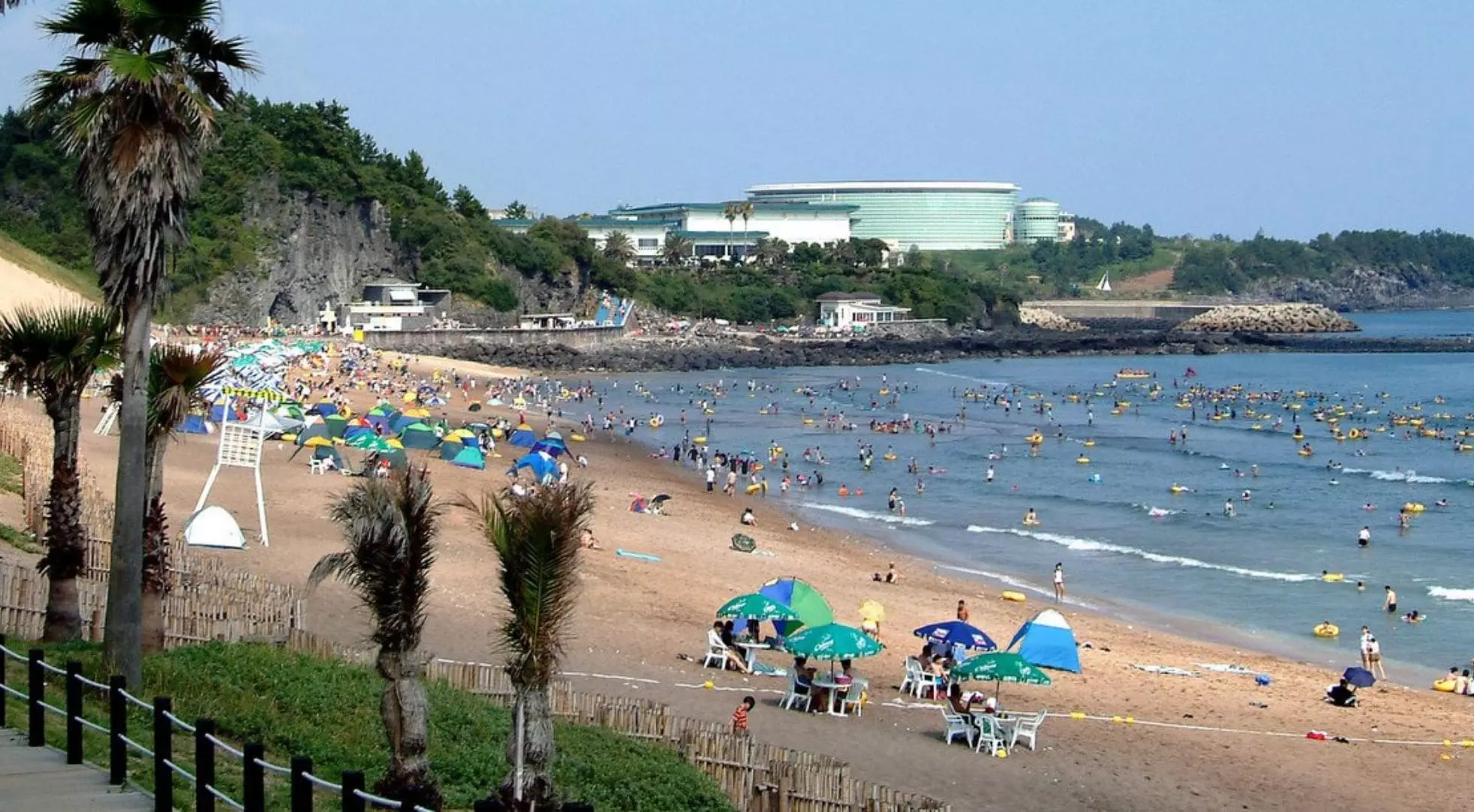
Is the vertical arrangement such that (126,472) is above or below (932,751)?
above

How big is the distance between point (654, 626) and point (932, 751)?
20.7 ft

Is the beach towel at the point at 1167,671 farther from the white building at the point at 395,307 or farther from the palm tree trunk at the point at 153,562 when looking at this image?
the white building at the point at 395,307

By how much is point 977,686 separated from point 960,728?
10.3ft

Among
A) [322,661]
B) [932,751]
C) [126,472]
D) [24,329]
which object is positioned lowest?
[932,751]

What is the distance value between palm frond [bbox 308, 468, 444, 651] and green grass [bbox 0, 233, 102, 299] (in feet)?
206

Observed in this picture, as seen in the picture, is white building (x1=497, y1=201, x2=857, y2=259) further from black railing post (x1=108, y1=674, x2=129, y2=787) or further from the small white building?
black railing post (x1=108, y1=674, x2=129, y2=787)

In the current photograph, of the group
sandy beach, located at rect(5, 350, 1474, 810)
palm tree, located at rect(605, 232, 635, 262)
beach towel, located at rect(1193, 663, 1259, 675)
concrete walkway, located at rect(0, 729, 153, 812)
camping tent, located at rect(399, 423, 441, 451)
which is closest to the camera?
concrete walkway, located at rect(0, 729, 153, 812)

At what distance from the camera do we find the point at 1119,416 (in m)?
70.9

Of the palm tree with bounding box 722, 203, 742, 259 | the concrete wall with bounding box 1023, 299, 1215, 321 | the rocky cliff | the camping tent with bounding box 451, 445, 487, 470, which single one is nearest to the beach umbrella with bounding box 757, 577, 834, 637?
the camping tent with bounding box 451, 445, 487, 470

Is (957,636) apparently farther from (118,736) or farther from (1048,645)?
(118,736)

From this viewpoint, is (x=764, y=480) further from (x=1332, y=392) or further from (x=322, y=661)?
(x=1332, y=392)

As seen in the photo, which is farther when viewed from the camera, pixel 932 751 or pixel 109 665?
pixel 932 751

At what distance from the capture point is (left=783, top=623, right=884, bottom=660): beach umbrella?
55.3ft

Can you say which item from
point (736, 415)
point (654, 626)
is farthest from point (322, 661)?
point (736, 415)
